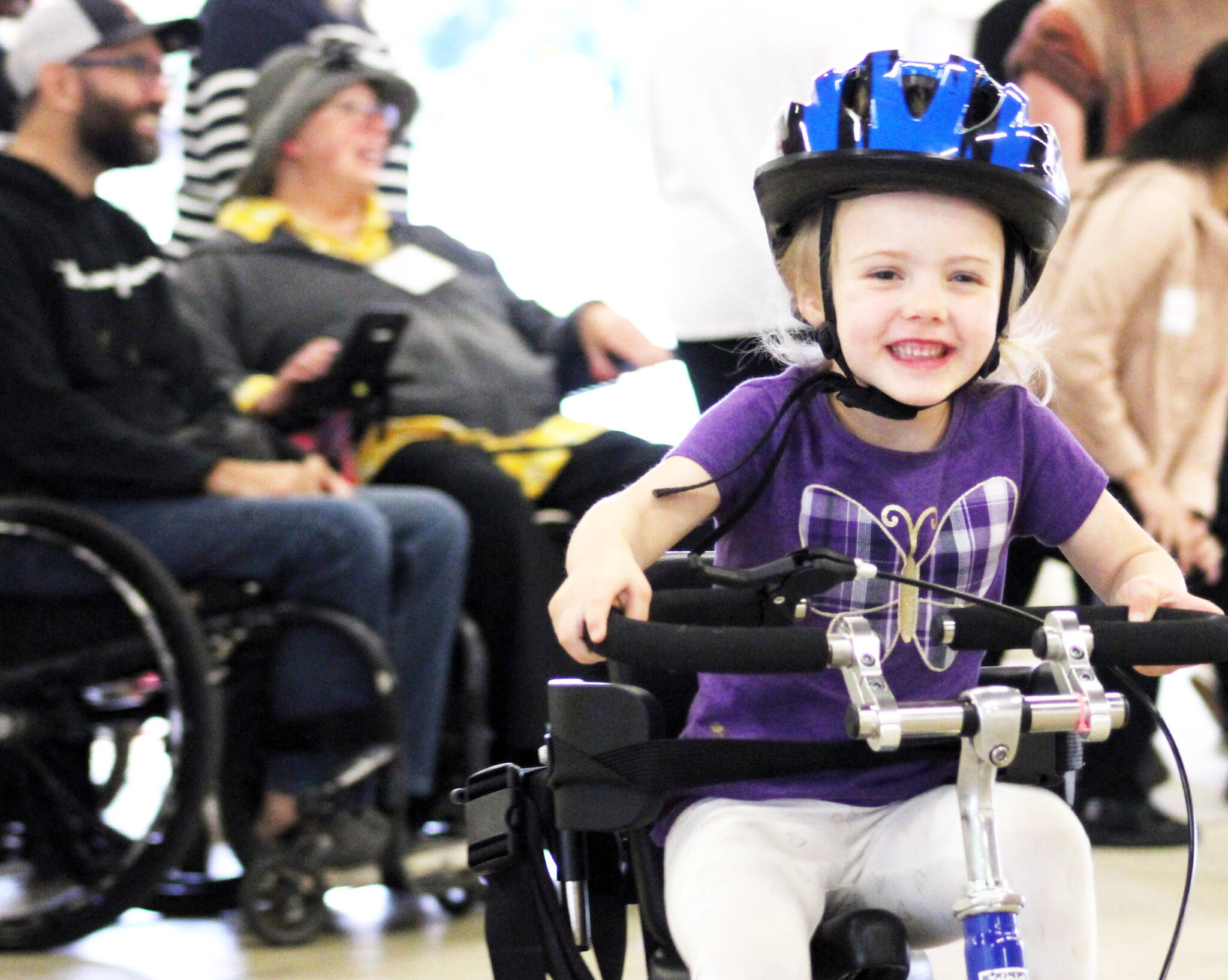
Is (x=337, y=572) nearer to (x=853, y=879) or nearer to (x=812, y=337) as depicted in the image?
(x=812, y=337)

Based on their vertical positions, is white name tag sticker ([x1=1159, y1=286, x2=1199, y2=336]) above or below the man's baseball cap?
below

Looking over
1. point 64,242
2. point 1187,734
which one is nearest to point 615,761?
point 64,242

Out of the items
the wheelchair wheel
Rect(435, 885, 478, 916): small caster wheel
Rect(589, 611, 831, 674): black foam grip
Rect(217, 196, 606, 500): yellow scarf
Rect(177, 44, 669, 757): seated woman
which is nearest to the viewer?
Rect(589, 611, 831, 674): black foam grip

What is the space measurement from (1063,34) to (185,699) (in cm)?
221

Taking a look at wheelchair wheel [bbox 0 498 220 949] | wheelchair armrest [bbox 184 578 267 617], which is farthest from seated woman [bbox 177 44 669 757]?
wheelchair wheel [bbox 0 498 220 949]

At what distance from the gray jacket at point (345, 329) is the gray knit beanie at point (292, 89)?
17 cm

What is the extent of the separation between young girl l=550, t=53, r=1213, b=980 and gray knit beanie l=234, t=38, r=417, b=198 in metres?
2.03

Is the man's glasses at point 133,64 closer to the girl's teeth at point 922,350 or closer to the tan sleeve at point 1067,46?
the tan sleeve at point 1067,46

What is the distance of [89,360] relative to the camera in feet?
9.47

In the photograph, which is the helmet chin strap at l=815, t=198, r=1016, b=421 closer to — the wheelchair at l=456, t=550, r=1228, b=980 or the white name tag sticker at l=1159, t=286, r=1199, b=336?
the wheelchair at l=456, t=550, r=1228, b=980

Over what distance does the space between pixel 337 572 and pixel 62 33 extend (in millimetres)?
1098

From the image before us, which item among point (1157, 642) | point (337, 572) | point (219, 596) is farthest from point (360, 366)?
point (1157, 642)

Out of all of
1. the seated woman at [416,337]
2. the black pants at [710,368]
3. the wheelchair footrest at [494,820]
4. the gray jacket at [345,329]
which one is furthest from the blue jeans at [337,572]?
the wheelchair footrest at [494,820]

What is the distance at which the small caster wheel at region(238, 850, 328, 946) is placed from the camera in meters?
2.76
